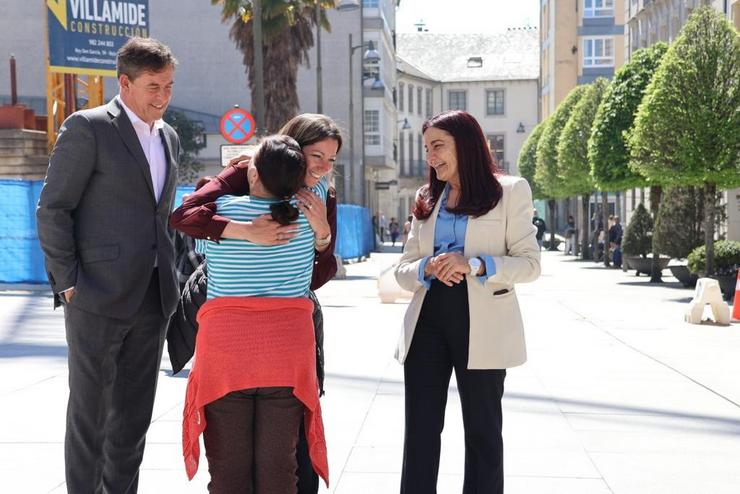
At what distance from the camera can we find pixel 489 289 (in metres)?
4.69

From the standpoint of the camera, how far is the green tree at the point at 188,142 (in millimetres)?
51812

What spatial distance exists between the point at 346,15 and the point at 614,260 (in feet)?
79.6

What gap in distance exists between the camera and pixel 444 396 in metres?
4.81

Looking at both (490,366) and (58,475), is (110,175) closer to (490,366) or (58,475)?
(490,366)

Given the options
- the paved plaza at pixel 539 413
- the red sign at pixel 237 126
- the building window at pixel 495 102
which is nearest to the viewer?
the paved plaza at pixel 539 413

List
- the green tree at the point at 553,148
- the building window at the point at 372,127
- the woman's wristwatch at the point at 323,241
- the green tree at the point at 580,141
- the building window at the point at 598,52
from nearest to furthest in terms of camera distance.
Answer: the woman's wristwatch at the point at 323,241 → the green tree at the point at 580,141 → the green tree at the point at 553,148 → the building window at the point at 372,127 → the building window at the point at 598,52

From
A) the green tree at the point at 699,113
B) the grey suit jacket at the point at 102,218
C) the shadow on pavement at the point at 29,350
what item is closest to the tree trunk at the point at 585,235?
the green tree at the point at 699,113

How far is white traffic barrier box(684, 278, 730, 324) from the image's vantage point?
1560 centimetres

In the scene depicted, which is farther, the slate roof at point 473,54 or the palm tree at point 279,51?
the slate roof at point 473,54

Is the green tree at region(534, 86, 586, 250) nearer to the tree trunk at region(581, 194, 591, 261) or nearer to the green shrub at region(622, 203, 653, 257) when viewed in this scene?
the tree trunk at region(581, 194, 591, 261)

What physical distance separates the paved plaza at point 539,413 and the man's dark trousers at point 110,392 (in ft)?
3.46

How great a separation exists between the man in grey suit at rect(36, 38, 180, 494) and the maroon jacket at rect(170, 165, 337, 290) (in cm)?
56

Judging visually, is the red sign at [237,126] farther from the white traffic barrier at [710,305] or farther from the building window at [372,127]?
the building window at [372,127]

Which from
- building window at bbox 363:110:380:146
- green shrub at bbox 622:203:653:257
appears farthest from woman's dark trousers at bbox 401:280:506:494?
building window at bbox 363:110:380:146
